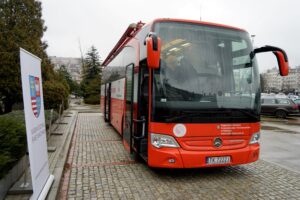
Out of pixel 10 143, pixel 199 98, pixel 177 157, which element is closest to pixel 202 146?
pixel 177 157

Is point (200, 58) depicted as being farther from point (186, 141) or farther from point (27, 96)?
point (27, 96)

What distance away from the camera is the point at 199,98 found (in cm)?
553

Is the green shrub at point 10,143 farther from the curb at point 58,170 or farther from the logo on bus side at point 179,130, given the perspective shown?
the logo on bus side at point 179,130

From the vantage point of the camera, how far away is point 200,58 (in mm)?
5684

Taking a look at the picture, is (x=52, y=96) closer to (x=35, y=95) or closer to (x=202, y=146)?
(x=35, y=95)

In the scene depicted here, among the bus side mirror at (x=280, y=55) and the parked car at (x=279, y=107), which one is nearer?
the bus side mirror at (x=280, y=55)

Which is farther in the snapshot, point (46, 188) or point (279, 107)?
point (279, 107)

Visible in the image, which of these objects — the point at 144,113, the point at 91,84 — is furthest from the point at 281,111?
the point at 91,84

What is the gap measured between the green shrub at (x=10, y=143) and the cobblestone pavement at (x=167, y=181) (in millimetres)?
1061

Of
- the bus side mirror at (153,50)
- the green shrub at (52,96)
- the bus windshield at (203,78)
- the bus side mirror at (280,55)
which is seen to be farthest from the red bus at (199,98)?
the green shrub at (52,96)

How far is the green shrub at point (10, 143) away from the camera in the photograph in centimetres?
408

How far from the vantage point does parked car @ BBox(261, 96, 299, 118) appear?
21.3m

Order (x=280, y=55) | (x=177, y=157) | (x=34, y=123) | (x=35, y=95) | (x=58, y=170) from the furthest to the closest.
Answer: (x=280, y=55) → (x=58, y=170) → (x=177, y=157) → (x=35, y=95) → (x=34, y=123)

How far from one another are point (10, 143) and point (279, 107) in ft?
70.1
